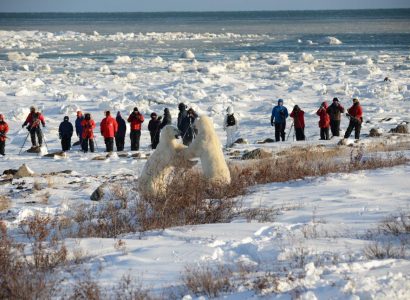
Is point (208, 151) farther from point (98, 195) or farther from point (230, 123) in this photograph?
point (230, 123)

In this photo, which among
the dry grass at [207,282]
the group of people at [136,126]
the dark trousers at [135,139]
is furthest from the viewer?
the dark trousers at [135,139]

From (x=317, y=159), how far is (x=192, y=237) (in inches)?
252

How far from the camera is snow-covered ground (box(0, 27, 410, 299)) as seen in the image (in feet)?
14.6

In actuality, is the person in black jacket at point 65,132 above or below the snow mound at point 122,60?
below

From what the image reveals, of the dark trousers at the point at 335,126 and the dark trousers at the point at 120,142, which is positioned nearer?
the dark trousers at the point at 120,142

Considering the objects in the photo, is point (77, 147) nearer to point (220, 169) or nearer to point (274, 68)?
point (220, 169)

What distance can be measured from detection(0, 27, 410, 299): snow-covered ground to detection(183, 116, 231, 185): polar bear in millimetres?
510

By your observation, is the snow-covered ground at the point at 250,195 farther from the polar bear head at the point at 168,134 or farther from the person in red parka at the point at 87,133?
the polar bear head at the point at 168,134

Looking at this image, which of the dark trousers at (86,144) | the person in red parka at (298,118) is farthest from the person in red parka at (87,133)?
the person in red parka at (298,118)

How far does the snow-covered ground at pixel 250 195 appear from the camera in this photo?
444cm

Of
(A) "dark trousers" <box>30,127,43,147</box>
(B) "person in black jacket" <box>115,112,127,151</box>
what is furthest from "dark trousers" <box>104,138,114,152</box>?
(A) "dark trousers" <box>30,127,43,147</box>

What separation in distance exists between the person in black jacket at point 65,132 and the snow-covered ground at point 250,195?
0.37 metres

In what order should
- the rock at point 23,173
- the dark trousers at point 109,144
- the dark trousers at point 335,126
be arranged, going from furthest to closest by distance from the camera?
1. the dark trousers at point 335,126
2. the dark trousers at point 109,144
3. the rock at point 23,173

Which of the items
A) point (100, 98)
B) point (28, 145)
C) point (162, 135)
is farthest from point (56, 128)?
point (162, 135)
